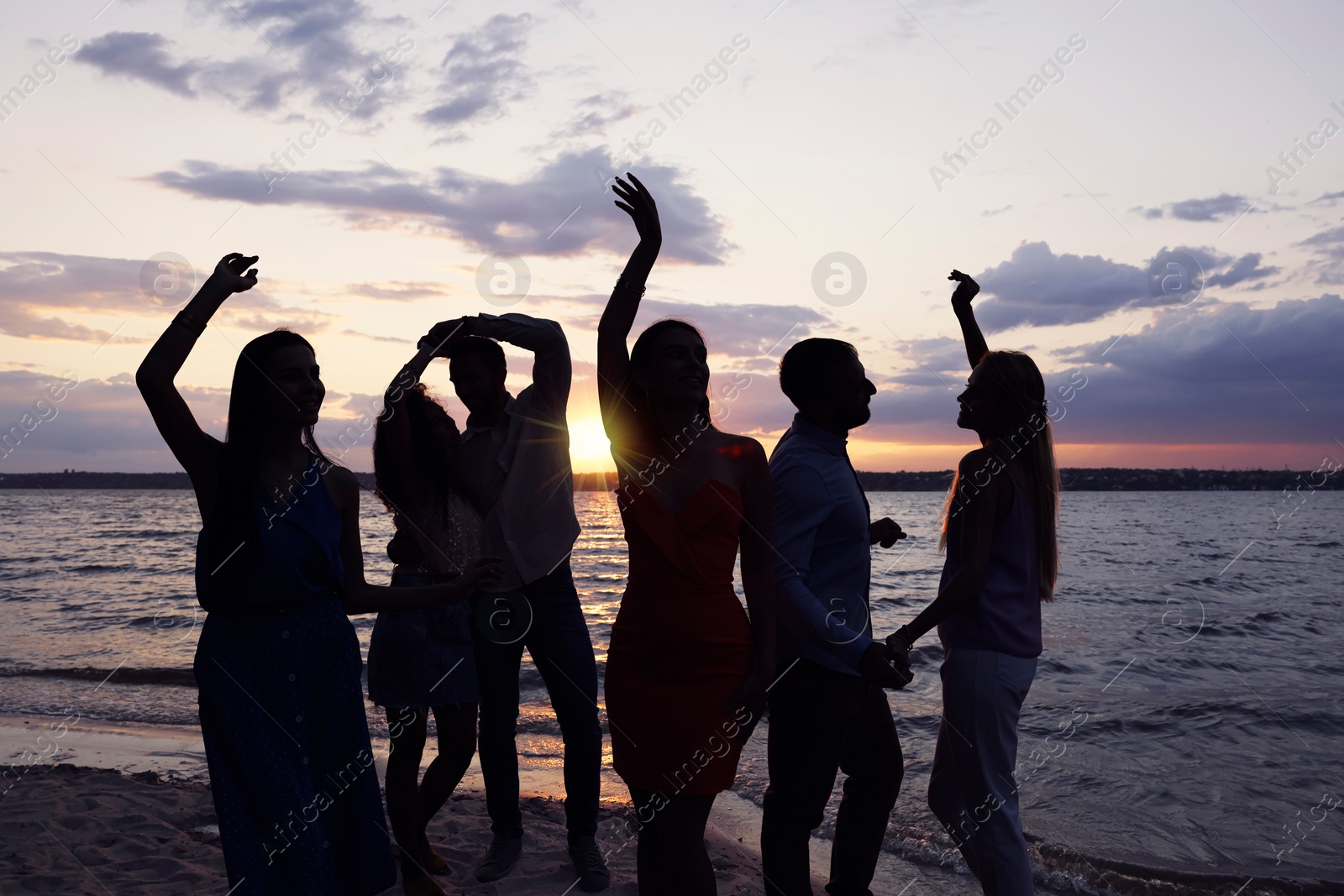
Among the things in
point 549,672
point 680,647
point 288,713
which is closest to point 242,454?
point 288,713

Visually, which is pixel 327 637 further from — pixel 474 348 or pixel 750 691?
pixel 474 348

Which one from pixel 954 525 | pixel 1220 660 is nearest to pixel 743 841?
pixel 954 525

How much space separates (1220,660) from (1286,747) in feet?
16.4

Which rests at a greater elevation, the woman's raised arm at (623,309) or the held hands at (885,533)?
the woman's raised arm at (623,309)

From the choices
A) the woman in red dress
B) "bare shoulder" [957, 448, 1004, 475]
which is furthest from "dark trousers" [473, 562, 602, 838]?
"bare shoulder" [957, 448, 1004, 475]

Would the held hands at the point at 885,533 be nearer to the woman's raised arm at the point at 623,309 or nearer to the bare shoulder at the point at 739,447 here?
the bare shoulder at the point at 739,447

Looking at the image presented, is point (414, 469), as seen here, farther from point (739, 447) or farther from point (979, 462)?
point (979, 462)

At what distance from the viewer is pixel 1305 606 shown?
1806 centimetres

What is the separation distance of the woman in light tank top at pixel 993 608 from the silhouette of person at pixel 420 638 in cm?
205

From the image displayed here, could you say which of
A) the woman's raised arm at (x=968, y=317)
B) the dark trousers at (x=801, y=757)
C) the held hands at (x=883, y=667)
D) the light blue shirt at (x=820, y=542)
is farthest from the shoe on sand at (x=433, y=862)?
the woman's raised arm at (x=968, y=317)

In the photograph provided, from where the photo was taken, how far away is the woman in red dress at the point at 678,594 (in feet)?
8.15

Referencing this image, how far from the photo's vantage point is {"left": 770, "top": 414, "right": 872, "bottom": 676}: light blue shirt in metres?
2.98

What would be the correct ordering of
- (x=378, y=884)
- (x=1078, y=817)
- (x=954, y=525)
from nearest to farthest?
(x=378, y=884) < (x=954, y=525) < (x=1078, y=817)

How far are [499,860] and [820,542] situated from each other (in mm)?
2498
